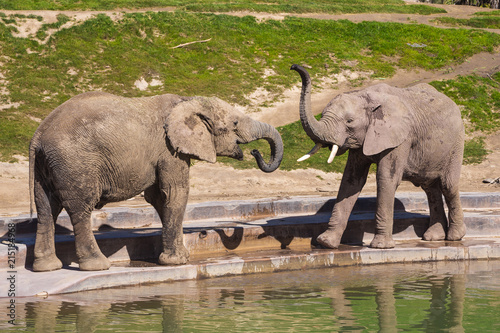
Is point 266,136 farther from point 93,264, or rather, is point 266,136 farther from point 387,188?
point 93,264

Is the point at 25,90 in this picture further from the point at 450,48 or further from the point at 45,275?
the point at 450,48

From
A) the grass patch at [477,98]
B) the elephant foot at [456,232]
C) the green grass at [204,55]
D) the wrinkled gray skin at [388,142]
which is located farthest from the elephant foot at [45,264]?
the grass patch at [477,98]

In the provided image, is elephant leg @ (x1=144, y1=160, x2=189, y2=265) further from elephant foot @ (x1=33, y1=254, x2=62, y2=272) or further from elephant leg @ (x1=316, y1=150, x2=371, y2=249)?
elephant leg @ (x1=316, y1=150, x2=371, y2=249)

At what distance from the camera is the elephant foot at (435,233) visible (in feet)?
38.4

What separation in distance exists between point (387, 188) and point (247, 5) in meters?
27.6

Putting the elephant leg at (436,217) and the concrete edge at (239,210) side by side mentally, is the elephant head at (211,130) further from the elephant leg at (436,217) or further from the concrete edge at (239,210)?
the elephant leg at (436,217)

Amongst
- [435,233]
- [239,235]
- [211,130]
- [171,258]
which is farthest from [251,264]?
[435,233]

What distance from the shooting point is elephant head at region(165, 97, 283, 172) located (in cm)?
939

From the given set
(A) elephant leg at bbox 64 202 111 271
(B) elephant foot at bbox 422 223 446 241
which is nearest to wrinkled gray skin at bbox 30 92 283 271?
(A) elephant leg at bbox 64 202 111 271

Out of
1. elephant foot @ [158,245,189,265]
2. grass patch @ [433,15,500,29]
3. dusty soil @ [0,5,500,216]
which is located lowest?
dusty soil @ [0,5,500,216]

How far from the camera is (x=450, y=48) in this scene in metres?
33.7

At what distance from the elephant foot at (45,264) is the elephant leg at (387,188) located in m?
4.45

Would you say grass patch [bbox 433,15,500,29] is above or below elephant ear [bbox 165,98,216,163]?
above

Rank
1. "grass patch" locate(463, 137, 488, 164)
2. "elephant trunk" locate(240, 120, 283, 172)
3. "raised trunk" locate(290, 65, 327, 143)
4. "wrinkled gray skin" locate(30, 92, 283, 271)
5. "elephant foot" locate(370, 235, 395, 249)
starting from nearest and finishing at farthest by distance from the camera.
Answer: "wrinkled gray skin" locate(30, 92, 283, 271), "elephant trunk" locate(240, 120, 283, 172), "raised trunk" locate(290, 65, 327, 143), "elephant foot" locate(370, 235, 395, 249), "grass patch" locate(463, 137, 488, 164)
